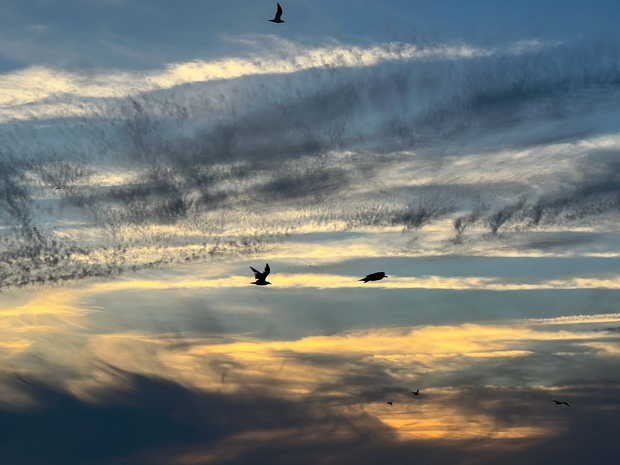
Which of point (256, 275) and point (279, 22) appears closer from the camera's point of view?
point (279, 22)

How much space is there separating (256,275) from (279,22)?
133 feet

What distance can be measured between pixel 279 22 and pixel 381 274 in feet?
139

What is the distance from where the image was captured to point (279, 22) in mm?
110438

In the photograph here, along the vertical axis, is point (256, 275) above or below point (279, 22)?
below

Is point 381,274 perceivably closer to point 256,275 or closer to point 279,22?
point 256,275

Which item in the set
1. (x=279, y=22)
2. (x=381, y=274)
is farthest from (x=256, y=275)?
(x=279, y=22)

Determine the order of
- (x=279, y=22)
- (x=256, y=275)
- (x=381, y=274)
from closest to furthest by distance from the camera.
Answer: (x=381, y=274) → (x=279, y=22) → (x=256, y=275)

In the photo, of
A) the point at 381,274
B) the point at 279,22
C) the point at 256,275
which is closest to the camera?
the point at 381,274

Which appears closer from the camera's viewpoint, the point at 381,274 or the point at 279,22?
the point at 381,274

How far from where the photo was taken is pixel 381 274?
3829 inches

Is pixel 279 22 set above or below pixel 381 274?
above

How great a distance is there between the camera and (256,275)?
119500 millimetres
